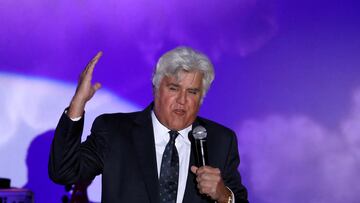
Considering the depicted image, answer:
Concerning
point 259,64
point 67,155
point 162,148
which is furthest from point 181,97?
point 259,64

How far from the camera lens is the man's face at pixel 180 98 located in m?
2.18

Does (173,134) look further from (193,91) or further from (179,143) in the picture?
(193,91)

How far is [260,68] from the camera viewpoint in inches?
167

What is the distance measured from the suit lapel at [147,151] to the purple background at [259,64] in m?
1.87

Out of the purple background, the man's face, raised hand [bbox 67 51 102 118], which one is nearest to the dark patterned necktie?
the man's face

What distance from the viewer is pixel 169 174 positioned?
7.15 ft

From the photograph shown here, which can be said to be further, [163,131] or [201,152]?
[163,131]

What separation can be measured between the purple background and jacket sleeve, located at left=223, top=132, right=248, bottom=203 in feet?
5.93

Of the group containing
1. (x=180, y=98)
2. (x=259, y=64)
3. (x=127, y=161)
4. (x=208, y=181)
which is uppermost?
(x=259, y=64)

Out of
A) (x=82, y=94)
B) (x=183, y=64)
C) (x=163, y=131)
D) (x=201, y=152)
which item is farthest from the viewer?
(x=163, y=131)

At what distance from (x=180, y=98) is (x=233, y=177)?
0.41 metres

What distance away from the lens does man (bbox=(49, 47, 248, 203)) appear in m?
2.13

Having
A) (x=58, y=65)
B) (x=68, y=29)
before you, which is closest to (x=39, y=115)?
(x=58, y=65)

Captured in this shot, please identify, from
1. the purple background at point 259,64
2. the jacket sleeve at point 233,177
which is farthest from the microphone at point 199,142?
the purple background at point 259,64
